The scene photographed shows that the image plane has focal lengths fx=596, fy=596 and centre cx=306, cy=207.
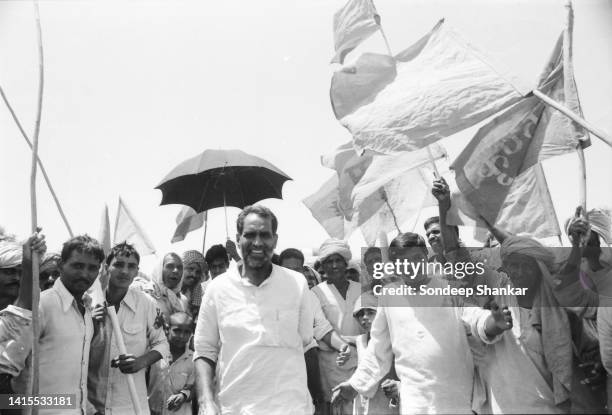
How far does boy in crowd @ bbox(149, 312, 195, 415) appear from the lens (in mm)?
4668

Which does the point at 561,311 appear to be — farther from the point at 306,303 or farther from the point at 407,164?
the point at 407,164

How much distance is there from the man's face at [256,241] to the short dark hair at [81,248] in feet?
3.68

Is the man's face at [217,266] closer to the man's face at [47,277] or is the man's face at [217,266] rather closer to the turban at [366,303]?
the man's face at [47,277]

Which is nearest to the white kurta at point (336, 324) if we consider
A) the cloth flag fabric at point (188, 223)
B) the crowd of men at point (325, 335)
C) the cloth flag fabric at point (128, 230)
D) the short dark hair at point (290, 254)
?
the crowd of men at point (325, 335)

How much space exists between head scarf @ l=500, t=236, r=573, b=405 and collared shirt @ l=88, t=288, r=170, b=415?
2.64m

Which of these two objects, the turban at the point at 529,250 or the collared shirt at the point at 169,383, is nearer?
the turban at the point at 529,250

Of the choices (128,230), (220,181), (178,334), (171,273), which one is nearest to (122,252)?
(178,334)

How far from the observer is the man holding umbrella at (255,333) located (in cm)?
335

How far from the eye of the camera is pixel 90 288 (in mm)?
4426

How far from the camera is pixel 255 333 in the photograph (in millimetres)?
3412

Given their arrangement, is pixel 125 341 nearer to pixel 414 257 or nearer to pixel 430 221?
pixel 414 257

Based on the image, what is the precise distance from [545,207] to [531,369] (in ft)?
4.31

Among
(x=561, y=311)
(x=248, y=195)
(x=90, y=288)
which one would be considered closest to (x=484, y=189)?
(x=561, y=311)

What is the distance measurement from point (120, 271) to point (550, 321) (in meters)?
2.98
